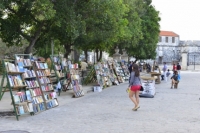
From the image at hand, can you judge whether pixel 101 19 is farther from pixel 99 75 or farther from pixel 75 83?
pixel 75 83

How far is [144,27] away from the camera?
3825 centimetres

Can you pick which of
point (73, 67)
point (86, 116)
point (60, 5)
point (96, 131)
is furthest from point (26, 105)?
point (60, 5)

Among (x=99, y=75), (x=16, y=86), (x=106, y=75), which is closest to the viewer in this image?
(x=16, y=86)

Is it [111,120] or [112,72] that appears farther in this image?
[112,72]

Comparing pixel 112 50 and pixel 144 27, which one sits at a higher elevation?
pixel 144 27

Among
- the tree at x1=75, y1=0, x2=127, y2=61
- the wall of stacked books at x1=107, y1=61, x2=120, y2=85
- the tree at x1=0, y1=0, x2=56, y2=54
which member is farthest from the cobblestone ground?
the wall of stacked books at x1=107, y1=61, x2=120, y2=85

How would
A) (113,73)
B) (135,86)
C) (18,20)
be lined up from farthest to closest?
(113,73)
(18,20)
(135,86)

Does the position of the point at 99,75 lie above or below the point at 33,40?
below

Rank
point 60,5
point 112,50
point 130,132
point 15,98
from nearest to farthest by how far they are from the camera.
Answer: point 130,132
point 15,98
point 60,5
point 112,50

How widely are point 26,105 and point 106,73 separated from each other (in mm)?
12500

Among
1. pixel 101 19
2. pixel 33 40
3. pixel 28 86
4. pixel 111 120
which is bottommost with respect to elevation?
pixel 111 120

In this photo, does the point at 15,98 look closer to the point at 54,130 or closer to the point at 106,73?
the point at 54,130

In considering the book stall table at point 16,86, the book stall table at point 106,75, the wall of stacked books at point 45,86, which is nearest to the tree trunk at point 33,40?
the wall of stacked books at point 45,86

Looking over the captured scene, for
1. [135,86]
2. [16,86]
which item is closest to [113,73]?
[135,86]
